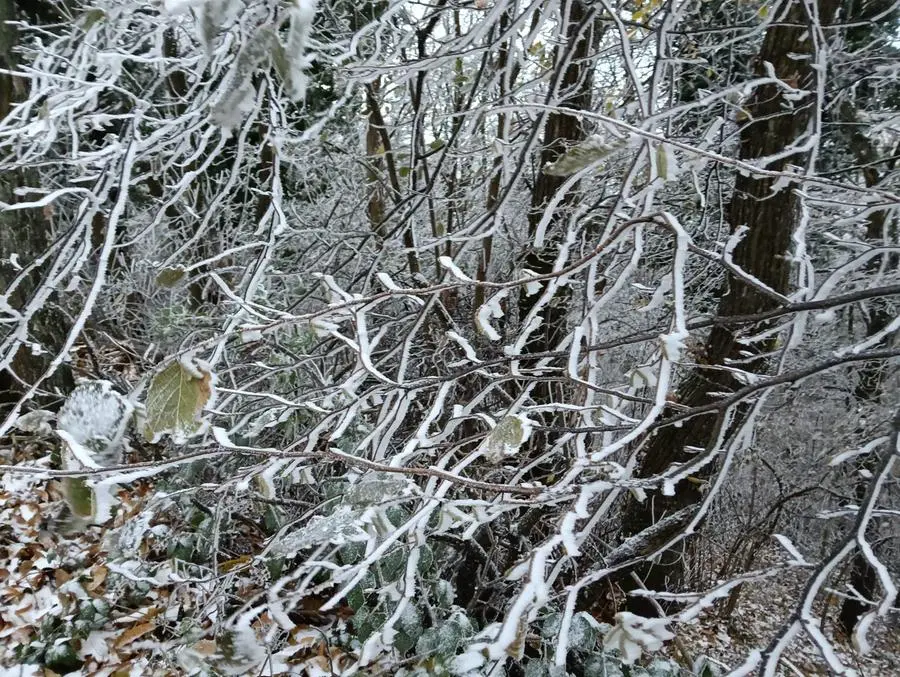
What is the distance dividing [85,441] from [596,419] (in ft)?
3.95

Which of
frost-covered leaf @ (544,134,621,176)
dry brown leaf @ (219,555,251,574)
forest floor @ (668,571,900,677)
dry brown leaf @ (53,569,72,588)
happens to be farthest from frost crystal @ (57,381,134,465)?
forest floor @ (668,571,900,677)

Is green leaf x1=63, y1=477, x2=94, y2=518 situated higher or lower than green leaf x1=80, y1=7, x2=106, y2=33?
lower

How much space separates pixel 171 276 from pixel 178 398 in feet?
2.04

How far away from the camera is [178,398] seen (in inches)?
33.4

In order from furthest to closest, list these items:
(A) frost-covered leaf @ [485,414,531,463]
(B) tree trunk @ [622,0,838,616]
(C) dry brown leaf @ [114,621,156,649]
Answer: (C) dry brown leaf @ [114,621,156,649] < (B) tree trunk @ [622,0,838,616] < (A) frost-covered leaf @ [485,414,531,463]

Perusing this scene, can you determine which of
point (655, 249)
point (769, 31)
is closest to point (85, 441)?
point (769, 31)

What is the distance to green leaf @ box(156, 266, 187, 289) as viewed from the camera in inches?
53.1

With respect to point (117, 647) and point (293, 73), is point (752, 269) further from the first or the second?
point (117, 647)

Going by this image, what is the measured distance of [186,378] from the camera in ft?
2.80

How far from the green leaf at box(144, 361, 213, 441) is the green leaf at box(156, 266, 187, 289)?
0.57 m

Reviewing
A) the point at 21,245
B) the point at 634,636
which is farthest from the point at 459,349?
the point at 21,245

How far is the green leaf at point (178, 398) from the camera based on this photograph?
2.75 feet

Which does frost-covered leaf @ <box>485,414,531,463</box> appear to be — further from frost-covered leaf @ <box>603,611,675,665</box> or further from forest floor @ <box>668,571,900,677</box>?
forest floor @ <box>668,571,900,677</box>

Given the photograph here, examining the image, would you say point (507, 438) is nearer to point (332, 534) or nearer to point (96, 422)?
point (332, 534)
